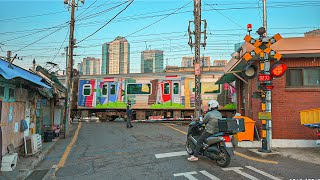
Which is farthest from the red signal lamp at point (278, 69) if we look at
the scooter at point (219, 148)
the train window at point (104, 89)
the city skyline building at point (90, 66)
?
the city skyline building at point (90, 66)

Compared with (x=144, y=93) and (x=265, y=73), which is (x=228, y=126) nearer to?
(x=265, y=73)

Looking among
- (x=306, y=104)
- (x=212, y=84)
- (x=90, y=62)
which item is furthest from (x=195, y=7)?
(x=90, y=62)

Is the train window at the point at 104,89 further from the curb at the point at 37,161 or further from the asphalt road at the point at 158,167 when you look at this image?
the asphalt road at the point at 158,167

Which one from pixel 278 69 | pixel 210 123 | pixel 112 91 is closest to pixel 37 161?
pixel 210 123

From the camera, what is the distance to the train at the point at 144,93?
67.3 feet

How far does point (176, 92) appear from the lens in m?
20.8

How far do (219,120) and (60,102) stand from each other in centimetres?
1116

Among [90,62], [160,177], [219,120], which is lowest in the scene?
[160,177]

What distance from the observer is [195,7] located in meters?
16.9

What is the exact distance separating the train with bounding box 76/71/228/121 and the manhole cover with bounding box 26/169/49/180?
47.6 ft

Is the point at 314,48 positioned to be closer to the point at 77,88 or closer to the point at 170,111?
the point at 170,111

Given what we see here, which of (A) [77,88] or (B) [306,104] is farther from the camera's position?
(A) [77,88]

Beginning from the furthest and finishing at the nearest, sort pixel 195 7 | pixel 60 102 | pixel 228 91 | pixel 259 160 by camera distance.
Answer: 1. pixel 228 91
2. pixel 195 7
3. pixel 60 102
4. pixel 259 160

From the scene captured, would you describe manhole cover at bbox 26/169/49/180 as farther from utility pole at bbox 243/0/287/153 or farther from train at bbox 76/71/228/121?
train at bbox 76/71/228/121
